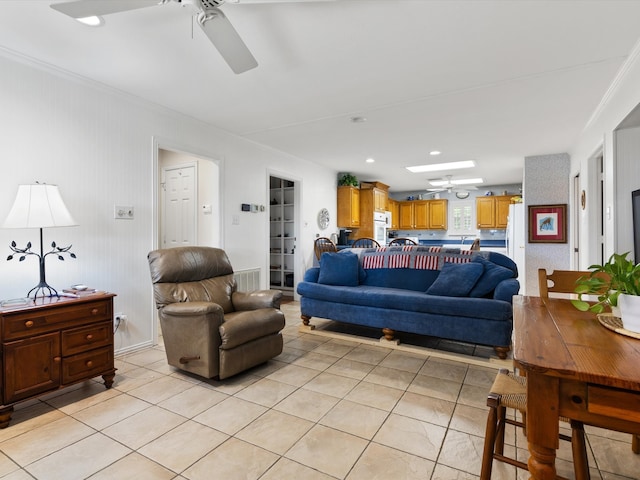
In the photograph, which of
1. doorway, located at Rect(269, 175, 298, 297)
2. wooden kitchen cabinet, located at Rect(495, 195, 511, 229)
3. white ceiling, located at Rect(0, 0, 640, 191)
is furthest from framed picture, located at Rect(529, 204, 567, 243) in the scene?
doorway, located at Rect(269, 175, 298, 297)

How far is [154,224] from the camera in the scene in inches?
133

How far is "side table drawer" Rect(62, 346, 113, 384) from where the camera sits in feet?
7.37

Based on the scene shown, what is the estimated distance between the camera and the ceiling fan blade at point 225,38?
169 centimetres

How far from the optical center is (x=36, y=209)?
2.23m

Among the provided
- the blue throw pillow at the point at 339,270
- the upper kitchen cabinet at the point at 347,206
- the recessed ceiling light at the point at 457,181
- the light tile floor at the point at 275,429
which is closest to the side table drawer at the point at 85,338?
the light tile floor at the point at 275,429

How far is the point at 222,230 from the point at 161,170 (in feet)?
5.50

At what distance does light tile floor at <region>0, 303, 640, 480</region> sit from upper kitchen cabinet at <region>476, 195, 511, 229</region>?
19.9 ft

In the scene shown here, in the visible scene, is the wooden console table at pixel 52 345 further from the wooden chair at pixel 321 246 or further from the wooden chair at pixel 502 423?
the wooden chair at pixel 321 246

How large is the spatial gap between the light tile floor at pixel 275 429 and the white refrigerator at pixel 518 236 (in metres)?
3.48

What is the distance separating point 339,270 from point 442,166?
334 cm

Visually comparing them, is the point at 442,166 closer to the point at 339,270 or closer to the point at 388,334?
the point at 339,270

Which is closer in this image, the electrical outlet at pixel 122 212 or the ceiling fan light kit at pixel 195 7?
the ceiling fan light kit at pixel 195 7

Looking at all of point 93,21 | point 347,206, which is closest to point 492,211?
point 347,206

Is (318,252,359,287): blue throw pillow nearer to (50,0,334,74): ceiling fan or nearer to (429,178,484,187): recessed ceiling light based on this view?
(50,0,334,74): ceiling fan
